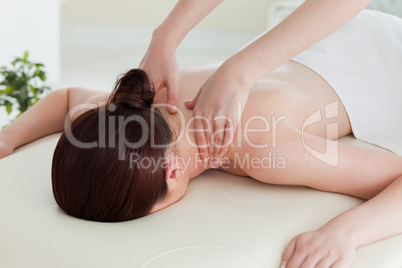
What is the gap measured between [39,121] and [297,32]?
813mm

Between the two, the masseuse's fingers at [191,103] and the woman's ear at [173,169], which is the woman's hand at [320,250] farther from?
the masseuse's fingers at [191,103]

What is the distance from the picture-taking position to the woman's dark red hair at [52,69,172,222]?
1095 mm

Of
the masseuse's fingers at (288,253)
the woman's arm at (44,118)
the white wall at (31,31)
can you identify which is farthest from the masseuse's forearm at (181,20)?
the white wall at (31,31)

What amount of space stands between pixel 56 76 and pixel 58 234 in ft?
9.31

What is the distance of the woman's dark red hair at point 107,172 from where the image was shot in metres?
1.09

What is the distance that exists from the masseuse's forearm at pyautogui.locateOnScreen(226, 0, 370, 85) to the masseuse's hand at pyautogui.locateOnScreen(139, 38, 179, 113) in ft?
0.63

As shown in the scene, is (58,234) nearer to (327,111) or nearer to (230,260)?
(230,260)

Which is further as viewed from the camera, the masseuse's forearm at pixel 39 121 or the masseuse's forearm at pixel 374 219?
the masseuse's forearm at pixel 39 121

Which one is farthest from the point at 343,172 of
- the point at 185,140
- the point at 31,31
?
the point at 31,31

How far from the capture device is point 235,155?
134 cm

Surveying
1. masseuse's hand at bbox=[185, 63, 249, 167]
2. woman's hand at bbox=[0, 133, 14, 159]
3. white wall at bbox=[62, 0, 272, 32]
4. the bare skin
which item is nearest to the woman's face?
the bare skin

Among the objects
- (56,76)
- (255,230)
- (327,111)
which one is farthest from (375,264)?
(56,76)

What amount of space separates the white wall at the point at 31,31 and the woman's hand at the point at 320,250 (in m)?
2.72

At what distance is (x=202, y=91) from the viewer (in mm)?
1308
